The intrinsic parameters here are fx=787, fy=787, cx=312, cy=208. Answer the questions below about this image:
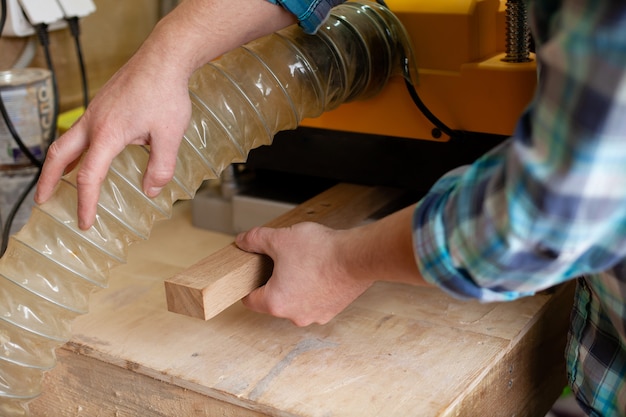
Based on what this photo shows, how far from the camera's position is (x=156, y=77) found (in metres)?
0.79

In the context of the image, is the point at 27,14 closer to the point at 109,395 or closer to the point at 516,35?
the point at 109,395

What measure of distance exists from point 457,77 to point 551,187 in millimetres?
473

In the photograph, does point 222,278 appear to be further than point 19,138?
No

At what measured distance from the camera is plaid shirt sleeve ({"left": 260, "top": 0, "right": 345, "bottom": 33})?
2.90ft

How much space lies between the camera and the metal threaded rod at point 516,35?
0.92 meters

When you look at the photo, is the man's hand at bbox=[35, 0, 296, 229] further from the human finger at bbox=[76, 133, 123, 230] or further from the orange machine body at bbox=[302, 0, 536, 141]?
the orange machine body at bbox=[302, 0, 536, 141]

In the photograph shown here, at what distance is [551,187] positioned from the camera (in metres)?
0.52

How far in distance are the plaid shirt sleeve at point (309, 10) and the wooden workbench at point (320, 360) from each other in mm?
341

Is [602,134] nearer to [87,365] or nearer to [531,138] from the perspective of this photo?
[531,138]

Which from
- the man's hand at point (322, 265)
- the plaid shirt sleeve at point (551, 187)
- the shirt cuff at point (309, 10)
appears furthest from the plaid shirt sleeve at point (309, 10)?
the plaid shirt sleeve at point (551, 187)

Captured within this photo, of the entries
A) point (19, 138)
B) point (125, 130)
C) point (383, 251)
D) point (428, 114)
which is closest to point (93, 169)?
point (125, 130)

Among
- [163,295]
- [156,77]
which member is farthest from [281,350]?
[156,77]

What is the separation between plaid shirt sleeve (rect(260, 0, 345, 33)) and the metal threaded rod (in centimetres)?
20

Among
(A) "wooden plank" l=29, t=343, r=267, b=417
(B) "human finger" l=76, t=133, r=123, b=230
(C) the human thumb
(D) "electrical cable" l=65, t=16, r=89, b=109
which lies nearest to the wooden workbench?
(A) "wooden plank" l=29, t=343, r=267, b=417
